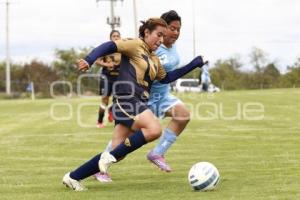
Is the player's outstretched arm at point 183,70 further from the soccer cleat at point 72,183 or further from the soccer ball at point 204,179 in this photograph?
the soccer cleat at point 72,183

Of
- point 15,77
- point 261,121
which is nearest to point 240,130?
point 261,121

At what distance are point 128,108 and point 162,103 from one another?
74.3 inches

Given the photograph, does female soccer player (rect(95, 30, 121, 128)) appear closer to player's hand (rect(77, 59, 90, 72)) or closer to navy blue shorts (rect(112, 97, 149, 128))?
navy blue shorts (rect(112, 97, 149, 128))

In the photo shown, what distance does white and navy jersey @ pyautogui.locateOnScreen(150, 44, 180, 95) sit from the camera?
9664 mm

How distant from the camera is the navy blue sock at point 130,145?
7.68m

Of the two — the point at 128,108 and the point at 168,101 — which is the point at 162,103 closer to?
the point at 168,101

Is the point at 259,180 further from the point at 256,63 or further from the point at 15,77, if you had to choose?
the point at 256,63

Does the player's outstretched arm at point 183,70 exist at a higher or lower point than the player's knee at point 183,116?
higher

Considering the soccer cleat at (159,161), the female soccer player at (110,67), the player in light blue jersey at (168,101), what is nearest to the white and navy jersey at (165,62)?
the player in light blue jersey at (168,101)

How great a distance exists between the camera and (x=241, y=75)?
9531 centimetres

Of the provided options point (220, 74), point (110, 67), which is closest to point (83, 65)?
point (110, 67)

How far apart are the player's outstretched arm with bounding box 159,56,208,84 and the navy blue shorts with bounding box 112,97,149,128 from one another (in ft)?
3.60

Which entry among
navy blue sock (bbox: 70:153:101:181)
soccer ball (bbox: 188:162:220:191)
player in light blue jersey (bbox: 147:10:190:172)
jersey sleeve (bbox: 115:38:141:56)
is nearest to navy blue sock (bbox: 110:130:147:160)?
navy blue sock (bbox: 70:153:101:181)

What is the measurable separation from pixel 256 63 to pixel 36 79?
32441 mm
